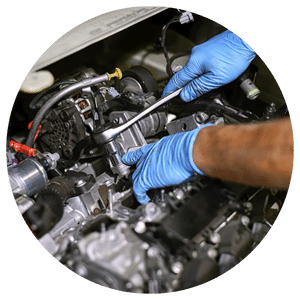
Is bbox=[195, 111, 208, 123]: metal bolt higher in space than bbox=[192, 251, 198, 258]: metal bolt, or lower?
higher

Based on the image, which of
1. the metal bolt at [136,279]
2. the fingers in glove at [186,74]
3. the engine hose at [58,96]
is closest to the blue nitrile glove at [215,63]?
the fingers in glove at [186,74]

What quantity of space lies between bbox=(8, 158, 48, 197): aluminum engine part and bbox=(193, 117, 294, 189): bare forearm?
27.6 inches

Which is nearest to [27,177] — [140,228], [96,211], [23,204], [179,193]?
[23,204]

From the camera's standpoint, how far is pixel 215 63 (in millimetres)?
1239

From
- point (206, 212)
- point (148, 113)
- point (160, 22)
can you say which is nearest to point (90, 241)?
point (206, 212)

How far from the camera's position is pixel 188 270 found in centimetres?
102

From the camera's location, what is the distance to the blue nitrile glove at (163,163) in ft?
3.56

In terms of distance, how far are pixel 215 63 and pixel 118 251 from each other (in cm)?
89

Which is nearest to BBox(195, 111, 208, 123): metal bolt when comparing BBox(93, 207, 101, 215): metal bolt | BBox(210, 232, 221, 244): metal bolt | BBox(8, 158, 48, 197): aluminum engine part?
BBox(210, 232, 221, 244): metal bolt

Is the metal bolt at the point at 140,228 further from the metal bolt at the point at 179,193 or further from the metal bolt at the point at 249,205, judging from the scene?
the metal bolt at the point at 249,205

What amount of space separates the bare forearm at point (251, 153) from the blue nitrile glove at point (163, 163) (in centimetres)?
7

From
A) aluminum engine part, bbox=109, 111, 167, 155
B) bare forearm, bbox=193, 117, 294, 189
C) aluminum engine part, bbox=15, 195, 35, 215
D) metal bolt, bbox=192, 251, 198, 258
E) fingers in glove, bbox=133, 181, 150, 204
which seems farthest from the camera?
aluminum engine part, bbox=109, 111, 167, 155

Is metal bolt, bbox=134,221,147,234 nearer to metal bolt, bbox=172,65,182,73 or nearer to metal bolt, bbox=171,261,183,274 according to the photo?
metal bolt, bbox=171,261,183,274

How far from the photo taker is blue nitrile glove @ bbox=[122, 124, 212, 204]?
108 cm
